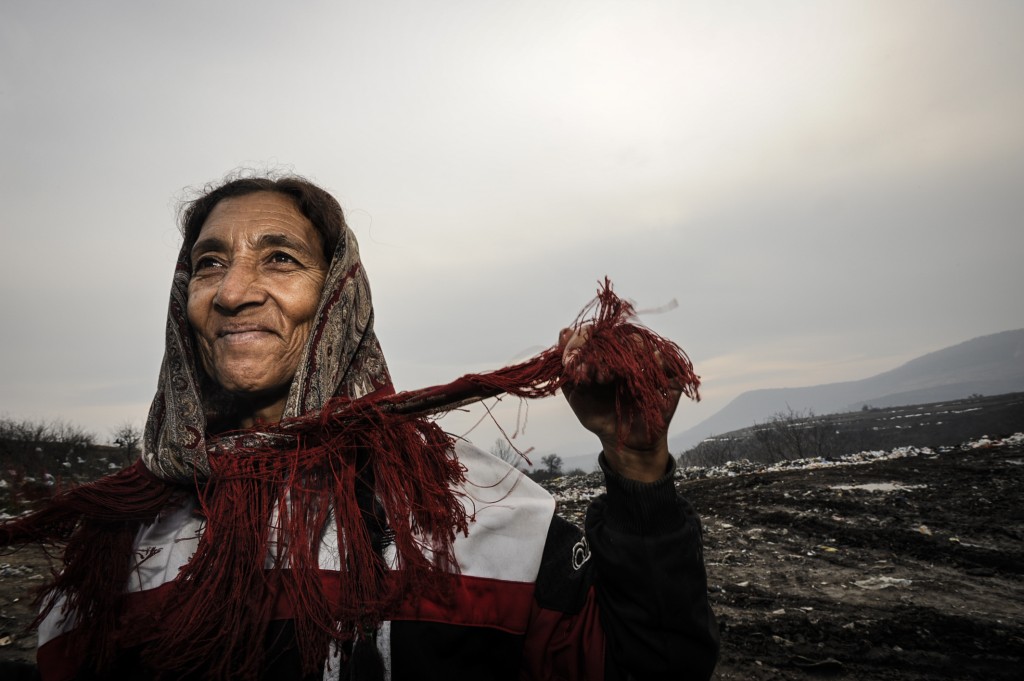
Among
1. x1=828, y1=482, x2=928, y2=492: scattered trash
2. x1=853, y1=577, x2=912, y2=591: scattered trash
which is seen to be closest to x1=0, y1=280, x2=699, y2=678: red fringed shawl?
x1=853, y1=577, x2=912, y2=591: scattered trash

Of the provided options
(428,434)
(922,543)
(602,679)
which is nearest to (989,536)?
(922,543)

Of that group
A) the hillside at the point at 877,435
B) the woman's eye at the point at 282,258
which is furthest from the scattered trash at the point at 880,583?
the hillside at the point at 877,435

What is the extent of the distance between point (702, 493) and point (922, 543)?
4.57 meters

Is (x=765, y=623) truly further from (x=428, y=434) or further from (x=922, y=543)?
(x=428, y=434)

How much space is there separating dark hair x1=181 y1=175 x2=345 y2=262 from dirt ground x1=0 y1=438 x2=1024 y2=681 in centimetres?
162

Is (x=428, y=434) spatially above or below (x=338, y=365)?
below

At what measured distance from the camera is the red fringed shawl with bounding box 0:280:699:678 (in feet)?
3.88

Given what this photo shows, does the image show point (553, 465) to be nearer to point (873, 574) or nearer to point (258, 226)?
point (873, 574)

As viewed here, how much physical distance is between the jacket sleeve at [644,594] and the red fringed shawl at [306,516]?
238mm

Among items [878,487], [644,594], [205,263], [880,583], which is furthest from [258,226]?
[878,487]

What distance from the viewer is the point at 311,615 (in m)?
1.21

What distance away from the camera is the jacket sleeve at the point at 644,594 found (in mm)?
1150

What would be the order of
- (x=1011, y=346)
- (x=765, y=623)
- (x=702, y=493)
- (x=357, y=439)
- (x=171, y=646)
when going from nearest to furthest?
1. (x=171, y=646)
2. (x=357, y=439)
3. (x=765, y=623)
4. (x=702, y=493)
5. (x=1011, y=346)

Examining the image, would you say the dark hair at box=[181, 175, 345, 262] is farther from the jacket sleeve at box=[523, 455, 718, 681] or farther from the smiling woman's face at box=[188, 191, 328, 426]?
the jacket sleeve at box=[523, 455, 718, 681]
